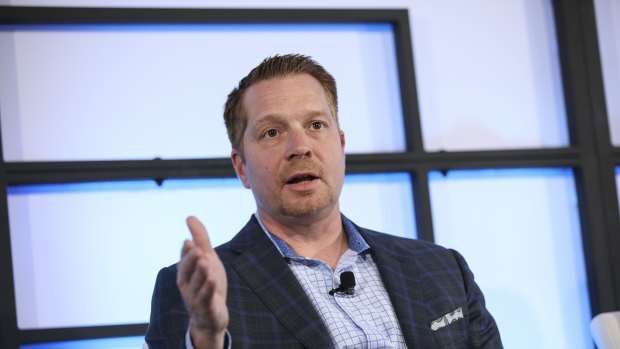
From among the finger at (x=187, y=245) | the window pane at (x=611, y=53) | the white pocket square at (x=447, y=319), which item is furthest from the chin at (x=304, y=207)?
the window pane at (x=611, y=53)

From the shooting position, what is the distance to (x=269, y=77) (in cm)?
239

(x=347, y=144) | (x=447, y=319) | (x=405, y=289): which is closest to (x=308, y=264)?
(x=405, y=289)

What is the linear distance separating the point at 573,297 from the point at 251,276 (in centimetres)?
152

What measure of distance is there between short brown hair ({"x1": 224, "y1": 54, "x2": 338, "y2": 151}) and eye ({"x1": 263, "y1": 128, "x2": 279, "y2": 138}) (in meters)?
0.09

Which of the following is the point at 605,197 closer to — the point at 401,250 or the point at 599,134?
the point at 599,134

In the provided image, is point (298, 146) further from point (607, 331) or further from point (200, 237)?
point (607, 331)

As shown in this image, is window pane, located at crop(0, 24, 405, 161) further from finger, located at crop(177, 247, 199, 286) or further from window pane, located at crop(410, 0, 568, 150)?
finger, located at crop(177, 247, 199, 286)

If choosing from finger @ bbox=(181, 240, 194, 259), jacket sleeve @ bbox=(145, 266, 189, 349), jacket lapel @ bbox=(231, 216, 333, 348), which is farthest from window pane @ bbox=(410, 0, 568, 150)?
finger @ bbox=(181, 240, 194, 259)

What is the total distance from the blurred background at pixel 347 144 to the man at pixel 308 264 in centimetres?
56

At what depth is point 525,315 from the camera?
3.14 m

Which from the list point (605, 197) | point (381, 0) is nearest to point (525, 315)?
point (605, 197)

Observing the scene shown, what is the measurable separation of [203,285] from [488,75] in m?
1.92

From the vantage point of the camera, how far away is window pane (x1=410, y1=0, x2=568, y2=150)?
3.19m

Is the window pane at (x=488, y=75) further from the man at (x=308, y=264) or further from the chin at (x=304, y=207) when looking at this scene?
the chin at (x=304, y=207)
